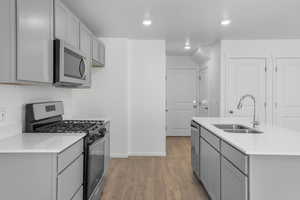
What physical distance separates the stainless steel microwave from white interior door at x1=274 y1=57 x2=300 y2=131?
3946mm

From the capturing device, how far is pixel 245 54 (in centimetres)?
462

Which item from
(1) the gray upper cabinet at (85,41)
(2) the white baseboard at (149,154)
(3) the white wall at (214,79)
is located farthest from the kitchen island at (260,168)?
(3) the white wall at (214,79)

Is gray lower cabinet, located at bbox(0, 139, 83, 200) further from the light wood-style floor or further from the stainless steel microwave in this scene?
the light wood-style floor

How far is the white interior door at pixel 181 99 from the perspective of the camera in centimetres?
695

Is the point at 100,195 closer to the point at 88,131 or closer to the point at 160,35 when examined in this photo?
the point at 88,131

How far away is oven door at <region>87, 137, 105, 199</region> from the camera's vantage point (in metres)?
2.20

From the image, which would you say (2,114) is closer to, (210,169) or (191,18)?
(210,169)

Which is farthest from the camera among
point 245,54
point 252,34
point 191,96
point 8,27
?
point 191,96

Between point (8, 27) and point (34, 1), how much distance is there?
40 cm

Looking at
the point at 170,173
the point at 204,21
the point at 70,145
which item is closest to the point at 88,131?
the point at 70,145

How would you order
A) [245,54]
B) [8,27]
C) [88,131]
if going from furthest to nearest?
[245,54] < [88,131] < [8,27]

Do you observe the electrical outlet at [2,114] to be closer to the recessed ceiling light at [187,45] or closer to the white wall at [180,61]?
the recessed ceiling light at [187,45]

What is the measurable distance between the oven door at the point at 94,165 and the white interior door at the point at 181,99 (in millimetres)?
4429

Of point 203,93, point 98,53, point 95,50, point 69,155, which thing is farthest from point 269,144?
point 203,93
